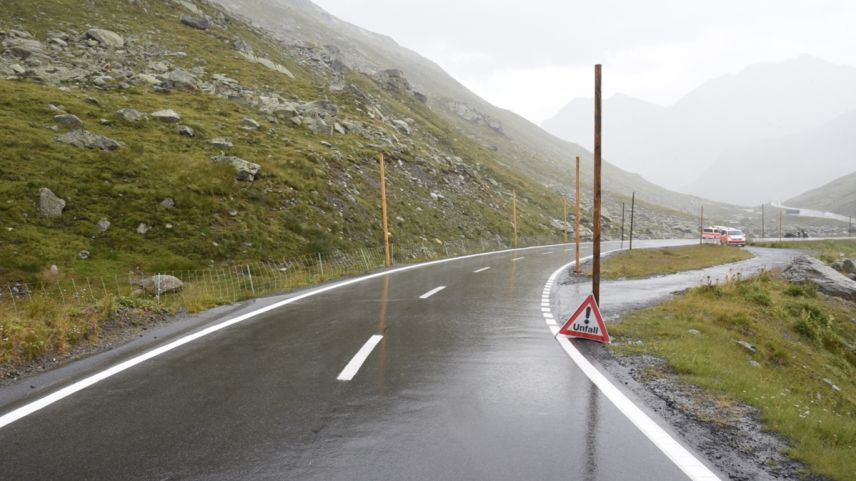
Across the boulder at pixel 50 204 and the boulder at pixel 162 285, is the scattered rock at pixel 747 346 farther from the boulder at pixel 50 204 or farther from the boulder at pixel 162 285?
the boulder at pixel 50 204

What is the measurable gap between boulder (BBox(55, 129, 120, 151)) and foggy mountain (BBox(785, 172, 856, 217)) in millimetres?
158795

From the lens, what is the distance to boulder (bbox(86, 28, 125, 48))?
43156 mm

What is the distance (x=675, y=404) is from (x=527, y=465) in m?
2.35

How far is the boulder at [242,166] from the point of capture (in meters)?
27.7

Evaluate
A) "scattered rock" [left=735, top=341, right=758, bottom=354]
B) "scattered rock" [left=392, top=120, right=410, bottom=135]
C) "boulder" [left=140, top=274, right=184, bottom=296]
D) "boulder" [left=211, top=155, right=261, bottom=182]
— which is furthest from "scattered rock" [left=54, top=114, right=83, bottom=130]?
"scattered rock" [left=392, top=120, right=410, bottom=135]

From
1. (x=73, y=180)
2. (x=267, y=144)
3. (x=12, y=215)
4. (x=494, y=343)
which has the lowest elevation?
(x=494, y=343)

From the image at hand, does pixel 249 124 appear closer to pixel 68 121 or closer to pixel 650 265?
pixel 68 121

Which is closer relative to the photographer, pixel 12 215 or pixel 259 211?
pixel 12 215

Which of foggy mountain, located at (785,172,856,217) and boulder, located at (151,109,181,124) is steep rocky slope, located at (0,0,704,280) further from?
foggy mountain, located at (785,172,856,217)

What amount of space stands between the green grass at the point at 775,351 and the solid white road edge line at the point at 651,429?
0.86 metres

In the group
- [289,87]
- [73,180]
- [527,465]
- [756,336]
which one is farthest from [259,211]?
[289,87]

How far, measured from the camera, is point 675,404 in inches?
193

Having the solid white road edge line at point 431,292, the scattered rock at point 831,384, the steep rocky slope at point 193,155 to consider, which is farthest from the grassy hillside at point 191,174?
the scattered rock at point 831,384

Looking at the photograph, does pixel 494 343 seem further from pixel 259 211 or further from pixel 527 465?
pixel 259 211
